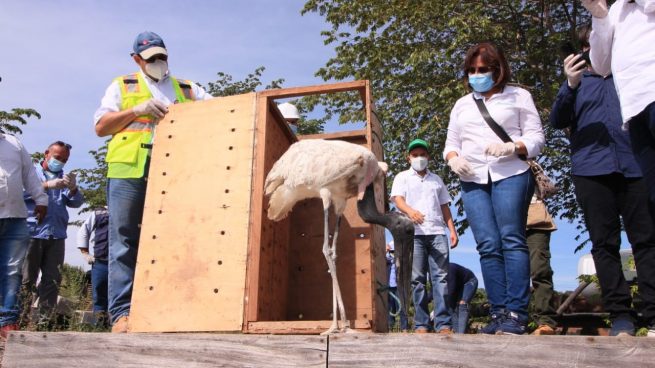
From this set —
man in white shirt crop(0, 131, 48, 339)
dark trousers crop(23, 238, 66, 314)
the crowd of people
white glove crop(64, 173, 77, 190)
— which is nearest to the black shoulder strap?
the crowd of people

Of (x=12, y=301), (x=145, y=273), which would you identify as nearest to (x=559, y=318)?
(x=145, y=273)

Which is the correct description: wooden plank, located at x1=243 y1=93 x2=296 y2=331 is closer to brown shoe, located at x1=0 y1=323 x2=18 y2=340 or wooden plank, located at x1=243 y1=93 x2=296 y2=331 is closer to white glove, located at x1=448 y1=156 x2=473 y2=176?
white glove, located at x1=448 y1=156 x2=473 y2=176

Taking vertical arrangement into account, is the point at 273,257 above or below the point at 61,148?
below

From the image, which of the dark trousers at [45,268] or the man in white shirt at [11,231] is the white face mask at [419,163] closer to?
the man in white shirt at [11,231]

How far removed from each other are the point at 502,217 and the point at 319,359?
165cm

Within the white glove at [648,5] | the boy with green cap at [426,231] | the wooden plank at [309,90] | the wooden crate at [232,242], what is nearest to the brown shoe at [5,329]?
the wooden crate at [232,242]

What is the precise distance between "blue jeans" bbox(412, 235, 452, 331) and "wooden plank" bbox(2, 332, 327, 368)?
3.05 meters

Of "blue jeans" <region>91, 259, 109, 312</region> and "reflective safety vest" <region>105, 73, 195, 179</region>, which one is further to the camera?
"blue jeans" <region>91, 259, 109, 312</region>

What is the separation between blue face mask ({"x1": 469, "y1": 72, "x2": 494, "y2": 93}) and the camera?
169 inches

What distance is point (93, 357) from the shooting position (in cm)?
364

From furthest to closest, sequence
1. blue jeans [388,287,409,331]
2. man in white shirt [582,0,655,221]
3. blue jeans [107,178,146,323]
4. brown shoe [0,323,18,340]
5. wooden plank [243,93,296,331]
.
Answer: brown shoe [0,323,18,340] < blue jeans [107,178,146,323] < blue jeans [388,287,409,331] < wooden plank [243,93,296,331] < man in white shirt [582,0,655,221]

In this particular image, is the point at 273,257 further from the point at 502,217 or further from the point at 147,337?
the point at 502,217

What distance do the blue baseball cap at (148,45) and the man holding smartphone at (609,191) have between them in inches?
130

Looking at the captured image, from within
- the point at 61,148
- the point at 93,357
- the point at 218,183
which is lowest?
the point at 93,357
